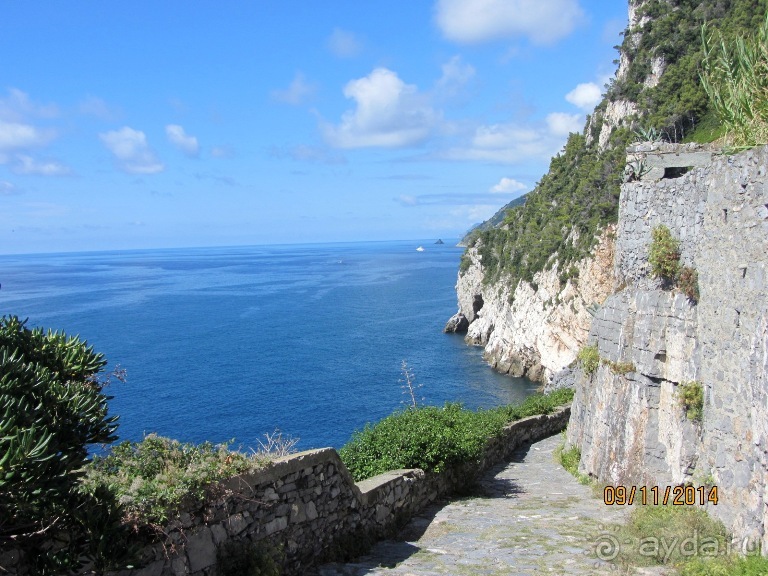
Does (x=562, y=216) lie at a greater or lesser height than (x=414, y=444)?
greater

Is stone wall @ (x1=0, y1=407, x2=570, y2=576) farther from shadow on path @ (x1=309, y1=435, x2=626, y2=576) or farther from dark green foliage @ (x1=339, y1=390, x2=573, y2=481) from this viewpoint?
dark green foliage @ (x1=339, y1=390, x2=573, y2=481)

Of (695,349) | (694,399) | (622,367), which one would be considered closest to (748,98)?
(695,349)

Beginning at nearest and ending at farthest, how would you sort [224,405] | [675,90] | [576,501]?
[576,501] → [224,405] → [675,90]

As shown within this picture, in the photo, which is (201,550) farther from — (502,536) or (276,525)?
(502,536)

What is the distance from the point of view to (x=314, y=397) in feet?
147

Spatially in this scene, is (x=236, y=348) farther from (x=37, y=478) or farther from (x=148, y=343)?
(x=37, y=478)

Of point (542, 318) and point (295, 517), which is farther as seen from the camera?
point (542, 318)

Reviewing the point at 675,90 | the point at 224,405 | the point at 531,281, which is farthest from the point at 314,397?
the point at 675,90

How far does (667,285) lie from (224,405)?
118 ft
